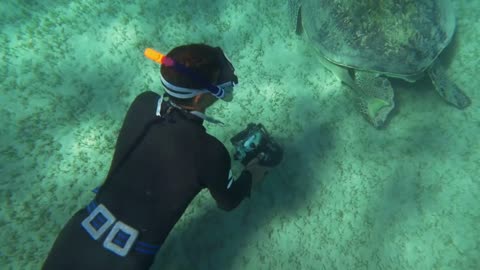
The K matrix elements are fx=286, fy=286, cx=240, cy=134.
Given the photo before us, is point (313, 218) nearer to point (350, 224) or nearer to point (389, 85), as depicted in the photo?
point (350, 224)

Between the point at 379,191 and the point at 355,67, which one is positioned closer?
the point at 379,191

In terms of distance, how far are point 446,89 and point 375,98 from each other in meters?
0.94

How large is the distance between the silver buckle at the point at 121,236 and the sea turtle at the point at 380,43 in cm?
312

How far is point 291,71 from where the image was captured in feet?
12.8

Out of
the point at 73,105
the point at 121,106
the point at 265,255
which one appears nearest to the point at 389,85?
the point at 265,255

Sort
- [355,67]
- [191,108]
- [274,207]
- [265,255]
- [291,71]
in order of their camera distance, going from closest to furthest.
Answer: [191,108] < [265,255] < [274,207] < [355,67] < [291,71]

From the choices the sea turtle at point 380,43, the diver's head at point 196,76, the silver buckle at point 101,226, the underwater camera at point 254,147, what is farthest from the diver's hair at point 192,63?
the sea turtle at point 380,43

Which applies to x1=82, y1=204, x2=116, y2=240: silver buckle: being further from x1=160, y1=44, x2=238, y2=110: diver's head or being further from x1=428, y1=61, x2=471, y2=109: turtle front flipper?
x1=428, y1=61, x2=471, y2=109: turtle front flipper

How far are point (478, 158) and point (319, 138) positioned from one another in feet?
6.60

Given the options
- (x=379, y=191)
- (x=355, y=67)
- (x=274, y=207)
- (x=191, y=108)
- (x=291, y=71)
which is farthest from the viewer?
(x=291, y=71)

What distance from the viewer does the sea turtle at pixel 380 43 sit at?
3.41 m

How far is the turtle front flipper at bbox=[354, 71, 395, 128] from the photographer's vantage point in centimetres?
367

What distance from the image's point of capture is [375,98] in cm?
367

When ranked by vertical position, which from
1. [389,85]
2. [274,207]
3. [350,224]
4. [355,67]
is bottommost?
[350,224]
